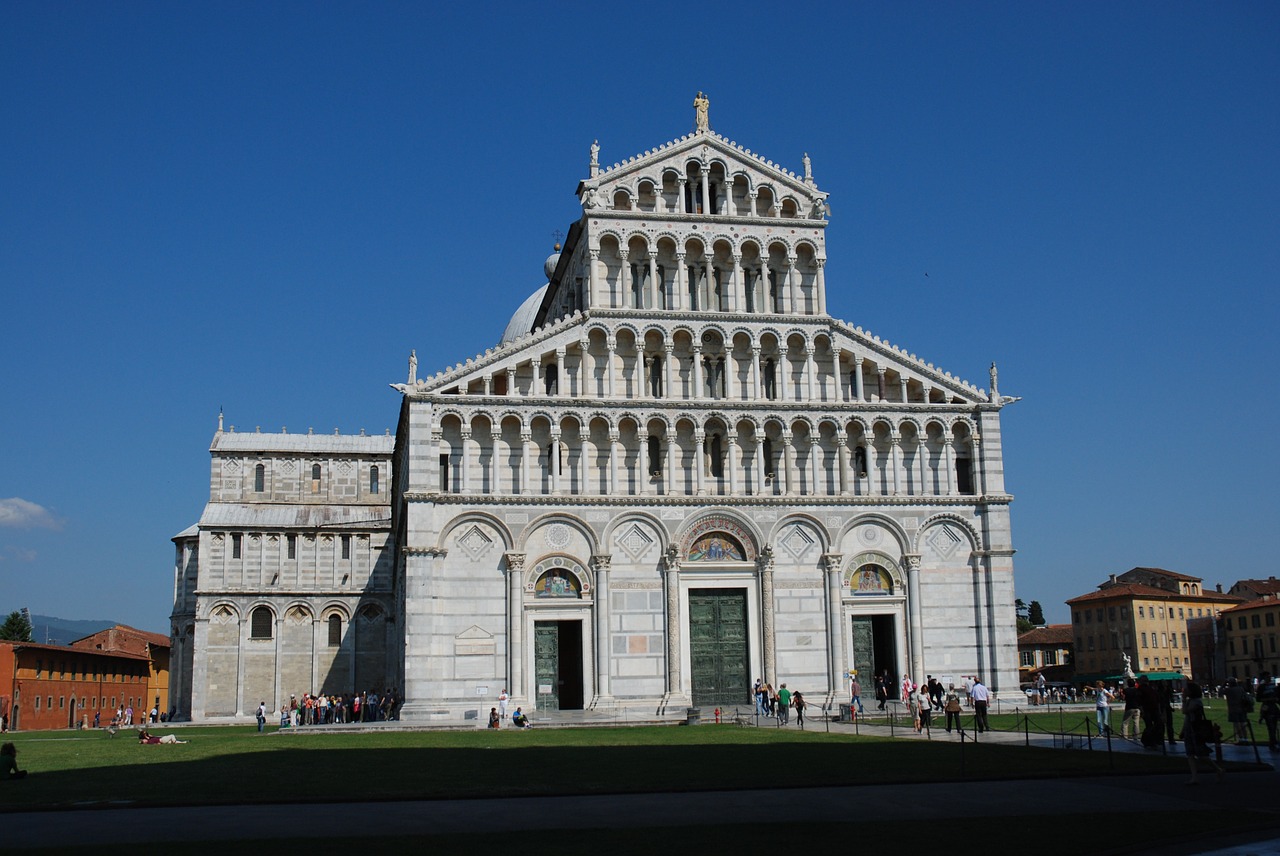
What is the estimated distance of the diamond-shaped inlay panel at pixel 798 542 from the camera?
44156mm

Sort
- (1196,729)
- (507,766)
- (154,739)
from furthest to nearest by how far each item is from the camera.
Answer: (154,739), (507,766), (1196,729)

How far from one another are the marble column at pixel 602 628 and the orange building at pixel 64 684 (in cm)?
4195

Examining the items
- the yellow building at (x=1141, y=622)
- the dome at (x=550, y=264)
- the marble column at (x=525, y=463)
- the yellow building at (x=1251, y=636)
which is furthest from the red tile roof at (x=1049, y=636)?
the marble column at (x=525, y=463)

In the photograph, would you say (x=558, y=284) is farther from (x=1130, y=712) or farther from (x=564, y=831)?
(x=564, y=831)

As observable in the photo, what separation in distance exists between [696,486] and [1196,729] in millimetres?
24067

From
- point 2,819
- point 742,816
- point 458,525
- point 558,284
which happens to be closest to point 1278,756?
point 742,816

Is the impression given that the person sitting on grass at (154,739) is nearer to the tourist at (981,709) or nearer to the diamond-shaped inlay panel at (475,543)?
the diamond-shaped inlay panel at (475,543)

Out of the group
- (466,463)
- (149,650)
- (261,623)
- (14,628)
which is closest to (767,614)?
(466,463)

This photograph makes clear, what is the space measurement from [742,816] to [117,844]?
7.86m

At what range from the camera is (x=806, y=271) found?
46.8 meters

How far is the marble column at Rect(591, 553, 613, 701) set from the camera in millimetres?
41750

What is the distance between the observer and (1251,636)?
95.7 metres

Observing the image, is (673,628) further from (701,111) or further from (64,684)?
(64,684)

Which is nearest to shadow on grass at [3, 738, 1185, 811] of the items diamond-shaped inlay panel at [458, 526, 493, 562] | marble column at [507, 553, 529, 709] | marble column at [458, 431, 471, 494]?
marble column at [507, 553, 529, 709]
